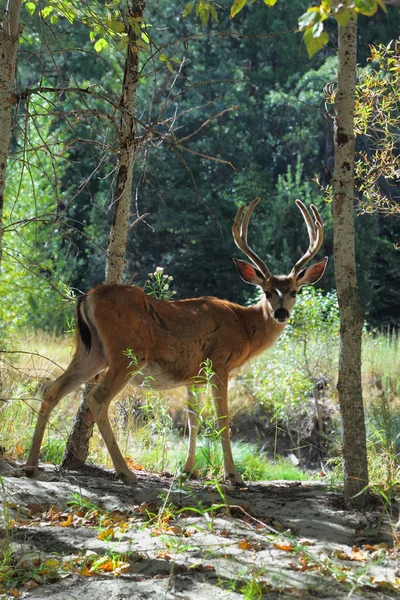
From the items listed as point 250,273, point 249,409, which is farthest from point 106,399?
point 249,409

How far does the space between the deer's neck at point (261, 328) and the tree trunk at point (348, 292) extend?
2.37m

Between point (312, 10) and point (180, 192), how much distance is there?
23072 mm

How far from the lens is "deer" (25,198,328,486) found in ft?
22.0

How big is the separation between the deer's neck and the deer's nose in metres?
0.28

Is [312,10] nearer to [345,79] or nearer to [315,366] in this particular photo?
[345,79]

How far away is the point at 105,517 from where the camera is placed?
539cm

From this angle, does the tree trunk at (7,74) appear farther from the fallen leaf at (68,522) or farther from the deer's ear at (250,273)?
the deer's ear at (250,273)

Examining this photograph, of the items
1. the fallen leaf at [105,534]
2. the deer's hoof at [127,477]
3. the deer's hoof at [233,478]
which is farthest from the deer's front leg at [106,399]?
the fallen leaf at [105,534]

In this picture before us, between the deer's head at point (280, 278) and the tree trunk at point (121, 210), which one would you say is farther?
the deer's head at point (280, 278)

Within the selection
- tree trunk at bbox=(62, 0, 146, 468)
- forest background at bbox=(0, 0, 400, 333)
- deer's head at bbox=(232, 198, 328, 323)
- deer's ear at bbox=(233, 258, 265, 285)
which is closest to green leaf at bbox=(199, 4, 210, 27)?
tree trunk at bbox=(62, 0, 146, 468)

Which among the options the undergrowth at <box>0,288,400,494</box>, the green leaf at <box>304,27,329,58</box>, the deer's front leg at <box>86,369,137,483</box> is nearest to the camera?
the green leaf at <box>304,27,329,58</box>

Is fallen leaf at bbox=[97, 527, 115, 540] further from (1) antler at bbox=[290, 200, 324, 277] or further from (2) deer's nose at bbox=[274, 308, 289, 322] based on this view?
(1) antler at bbox=[290, 200, 324, 277]

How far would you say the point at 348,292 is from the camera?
213 inches

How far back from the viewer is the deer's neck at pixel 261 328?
782cm
